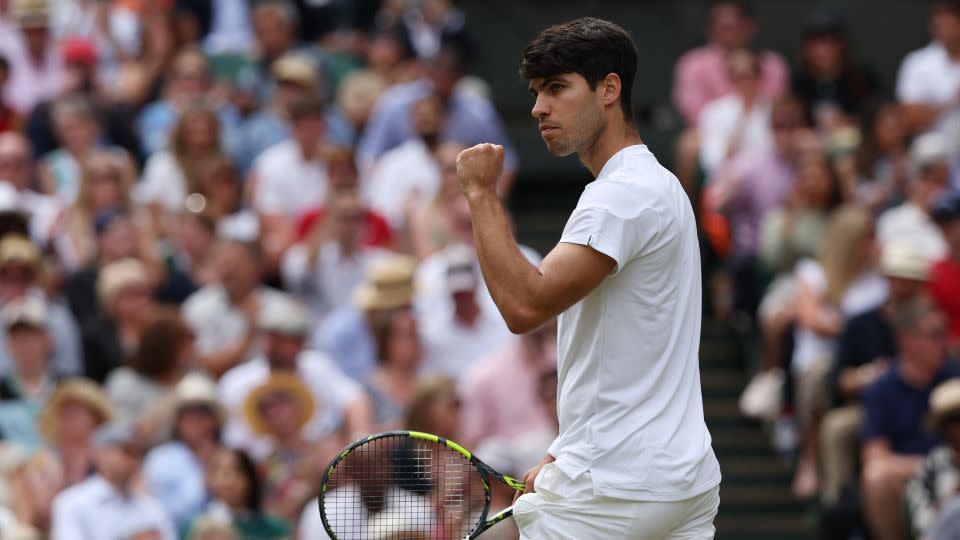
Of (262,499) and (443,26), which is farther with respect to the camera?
(443,26)

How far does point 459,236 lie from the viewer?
32.9 ft

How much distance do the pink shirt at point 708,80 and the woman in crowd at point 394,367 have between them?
3999 millimetres

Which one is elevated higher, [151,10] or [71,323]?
[151,10]

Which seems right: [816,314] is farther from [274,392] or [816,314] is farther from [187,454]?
[187,454]

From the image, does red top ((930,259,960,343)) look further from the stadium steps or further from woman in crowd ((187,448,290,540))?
woman in crowd ((187,448,290,540))

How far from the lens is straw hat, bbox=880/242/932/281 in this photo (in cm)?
898

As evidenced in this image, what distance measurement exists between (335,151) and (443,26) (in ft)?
9.37

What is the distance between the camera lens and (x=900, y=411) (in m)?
8.58

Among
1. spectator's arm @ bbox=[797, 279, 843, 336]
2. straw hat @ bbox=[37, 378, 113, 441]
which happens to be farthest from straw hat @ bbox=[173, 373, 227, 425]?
spectator's arm @ bbox=[797, 279, 843, 336]

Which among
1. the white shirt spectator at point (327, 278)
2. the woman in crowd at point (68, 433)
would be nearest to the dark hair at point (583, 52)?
the woman in crowd at point (68, 433)

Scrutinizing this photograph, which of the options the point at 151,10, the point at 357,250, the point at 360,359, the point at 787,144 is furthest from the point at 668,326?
the point at 151,10

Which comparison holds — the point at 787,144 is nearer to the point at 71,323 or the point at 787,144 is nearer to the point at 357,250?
the point at 357,250

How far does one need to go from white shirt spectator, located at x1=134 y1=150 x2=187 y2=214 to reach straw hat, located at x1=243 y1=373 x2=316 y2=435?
209 centimetres

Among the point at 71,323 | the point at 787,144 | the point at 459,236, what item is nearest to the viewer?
the point at 71,323
